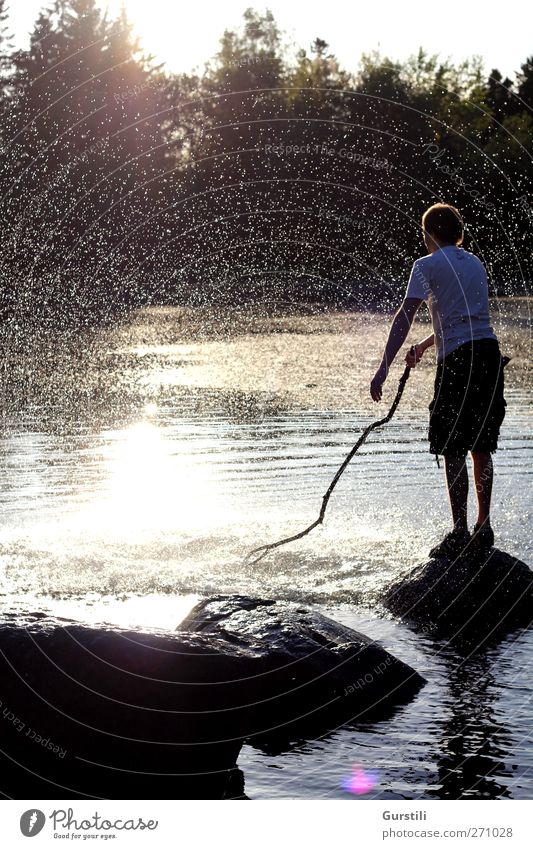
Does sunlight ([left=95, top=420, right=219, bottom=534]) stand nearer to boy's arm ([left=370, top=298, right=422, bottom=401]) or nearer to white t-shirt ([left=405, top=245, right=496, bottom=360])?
boy's arm ([left=370, top=298, right=422, bottom=401])

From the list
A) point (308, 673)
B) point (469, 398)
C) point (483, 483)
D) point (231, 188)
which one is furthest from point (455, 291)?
point (231, 188)

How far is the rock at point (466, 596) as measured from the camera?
8242 millimetres

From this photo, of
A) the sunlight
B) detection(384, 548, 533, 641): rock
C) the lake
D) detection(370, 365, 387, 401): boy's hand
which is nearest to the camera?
the lake

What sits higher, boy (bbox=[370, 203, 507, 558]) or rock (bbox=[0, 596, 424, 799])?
boy (bbox=[370, 203, 507, 558])

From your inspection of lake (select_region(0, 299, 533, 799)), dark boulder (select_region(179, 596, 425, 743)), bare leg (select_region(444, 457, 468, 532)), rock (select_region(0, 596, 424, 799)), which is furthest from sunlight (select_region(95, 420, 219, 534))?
rock (select_region(0, 596, 424, 799))

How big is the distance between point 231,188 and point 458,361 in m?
17.6

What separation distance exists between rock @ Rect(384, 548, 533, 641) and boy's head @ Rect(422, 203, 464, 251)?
2.19m

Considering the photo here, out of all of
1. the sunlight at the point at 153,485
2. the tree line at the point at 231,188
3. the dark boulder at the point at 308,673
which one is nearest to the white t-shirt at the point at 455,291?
A: the dark boulder at the point at 308,673

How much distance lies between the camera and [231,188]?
84.1ft

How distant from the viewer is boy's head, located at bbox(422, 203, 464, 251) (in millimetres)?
8789

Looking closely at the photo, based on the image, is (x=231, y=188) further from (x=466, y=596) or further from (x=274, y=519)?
(x=466, y=596)

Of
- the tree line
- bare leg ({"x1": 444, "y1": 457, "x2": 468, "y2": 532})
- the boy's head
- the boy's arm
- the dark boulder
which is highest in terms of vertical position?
the tree line

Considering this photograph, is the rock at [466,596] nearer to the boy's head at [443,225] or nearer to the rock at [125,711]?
the rock at [125,711]
